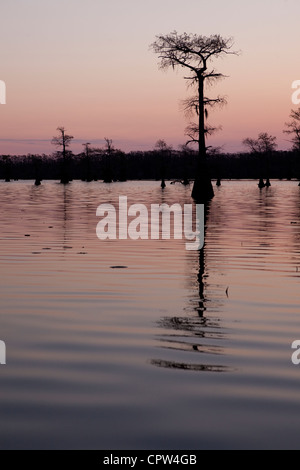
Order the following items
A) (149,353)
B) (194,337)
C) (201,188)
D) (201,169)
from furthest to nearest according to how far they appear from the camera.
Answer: (201,188), (201,169), (194,337), (149,353)

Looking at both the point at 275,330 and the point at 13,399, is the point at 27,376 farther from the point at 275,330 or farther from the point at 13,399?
the point at 275,330

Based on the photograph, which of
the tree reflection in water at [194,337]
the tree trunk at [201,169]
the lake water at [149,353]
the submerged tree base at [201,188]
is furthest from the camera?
the submerged tree base at [201,188]

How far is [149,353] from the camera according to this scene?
6234mm

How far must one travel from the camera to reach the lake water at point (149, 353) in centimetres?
438

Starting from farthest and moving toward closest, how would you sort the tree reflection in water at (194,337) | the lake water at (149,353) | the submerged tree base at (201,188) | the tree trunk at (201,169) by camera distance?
the submerged tree base at (201,188) → the tree trunk at (201,169) → the tree reflection in water at (194,337) → the lake water at (149,353)

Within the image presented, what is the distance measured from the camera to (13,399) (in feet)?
16.3

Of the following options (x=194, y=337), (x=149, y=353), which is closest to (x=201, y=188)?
(x=194, y=337)

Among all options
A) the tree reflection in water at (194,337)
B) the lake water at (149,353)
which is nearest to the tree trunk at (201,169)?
the lake water at (149,353)

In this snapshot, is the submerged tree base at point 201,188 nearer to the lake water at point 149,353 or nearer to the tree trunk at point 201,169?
the tree trunk at point 201,169

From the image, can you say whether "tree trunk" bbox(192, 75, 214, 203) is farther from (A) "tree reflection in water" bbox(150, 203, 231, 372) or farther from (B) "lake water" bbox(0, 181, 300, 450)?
(A) "tree reflection in water" bbox(150, 203, 231, 372)

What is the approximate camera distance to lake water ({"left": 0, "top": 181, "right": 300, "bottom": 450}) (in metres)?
4.38

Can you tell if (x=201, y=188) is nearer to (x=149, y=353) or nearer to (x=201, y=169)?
(x=201, y=169)

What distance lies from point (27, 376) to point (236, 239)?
12613 millimetres

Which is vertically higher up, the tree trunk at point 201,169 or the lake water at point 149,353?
the tree trunk at point 201,169
